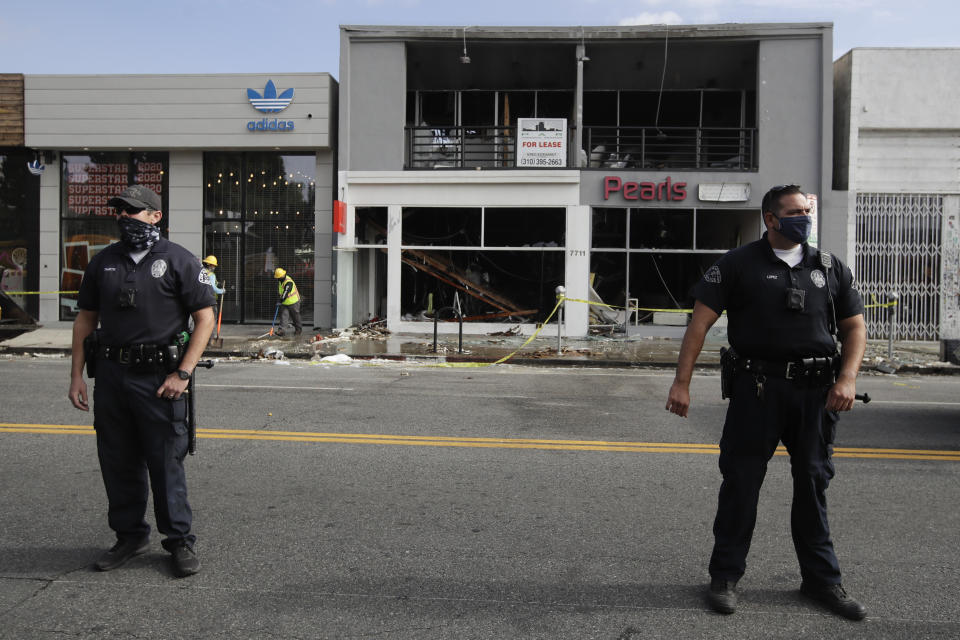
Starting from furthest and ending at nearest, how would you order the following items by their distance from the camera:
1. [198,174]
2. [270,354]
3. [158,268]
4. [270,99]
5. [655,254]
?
[198,174] → [655,254] → [270,99] → [270,354] → [158,268]

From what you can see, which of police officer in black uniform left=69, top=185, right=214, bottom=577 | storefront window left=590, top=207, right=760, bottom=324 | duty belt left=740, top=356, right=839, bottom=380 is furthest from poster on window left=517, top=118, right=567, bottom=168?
duty belt left=740, top=356, right=839, bottom=380

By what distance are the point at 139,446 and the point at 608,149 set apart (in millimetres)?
17566

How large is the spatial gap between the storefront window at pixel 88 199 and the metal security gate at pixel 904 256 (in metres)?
17.4

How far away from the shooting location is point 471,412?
850 centimetres

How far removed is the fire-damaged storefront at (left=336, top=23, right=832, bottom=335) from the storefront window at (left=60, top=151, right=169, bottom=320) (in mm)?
5978

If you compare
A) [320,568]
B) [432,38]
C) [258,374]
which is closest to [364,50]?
[432,38]

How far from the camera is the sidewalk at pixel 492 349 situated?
14.0 metres

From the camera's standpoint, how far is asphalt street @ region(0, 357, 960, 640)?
346 cm

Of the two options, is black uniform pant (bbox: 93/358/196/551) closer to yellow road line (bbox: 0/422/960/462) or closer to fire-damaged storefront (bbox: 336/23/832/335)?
yellow road line (bbox: 0/422/960/462)

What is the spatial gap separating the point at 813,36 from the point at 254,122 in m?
13.3

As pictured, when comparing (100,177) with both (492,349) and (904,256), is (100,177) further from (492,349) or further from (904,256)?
(904,256)

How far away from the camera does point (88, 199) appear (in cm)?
2038

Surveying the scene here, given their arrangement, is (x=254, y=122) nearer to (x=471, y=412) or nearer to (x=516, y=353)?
(x=516, y=353)

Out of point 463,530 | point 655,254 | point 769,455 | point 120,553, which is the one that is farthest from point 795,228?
point 655,254
